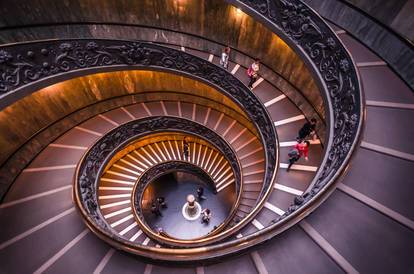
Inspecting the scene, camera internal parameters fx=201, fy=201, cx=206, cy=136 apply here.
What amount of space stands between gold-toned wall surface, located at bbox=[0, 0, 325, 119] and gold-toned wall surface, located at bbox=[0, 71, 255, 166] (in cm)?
193

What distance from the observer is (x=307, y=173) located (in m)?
6.00

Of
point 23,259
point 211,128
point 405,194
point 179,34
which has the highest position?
point 179,34

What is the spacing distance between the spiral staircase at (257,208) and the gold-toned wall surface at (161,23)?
0.88 metres

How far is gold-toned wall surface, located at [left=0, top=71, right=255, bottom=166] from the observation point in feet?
24.3

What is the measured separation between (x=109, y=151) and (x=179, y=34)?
6.50 metres

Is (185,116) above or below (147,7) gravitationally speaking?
below

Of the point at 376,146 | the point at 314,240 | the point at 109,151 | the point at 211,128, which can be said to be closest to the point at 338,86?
the point at 376,146

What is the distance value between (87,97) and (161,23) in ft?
16.2

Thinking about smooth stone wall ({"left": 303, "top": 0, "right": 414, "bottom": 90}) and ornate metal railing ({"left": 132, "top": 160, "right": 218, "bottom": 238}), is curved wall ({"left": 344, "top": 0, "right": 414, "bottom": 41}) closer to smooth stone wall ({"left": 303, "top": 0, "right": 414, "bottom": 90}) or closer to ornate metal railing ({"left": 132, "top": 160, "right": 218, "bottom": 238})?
smooth stone wall ({"left": 303, "top": 0, "right": 414, "bottom": 90})

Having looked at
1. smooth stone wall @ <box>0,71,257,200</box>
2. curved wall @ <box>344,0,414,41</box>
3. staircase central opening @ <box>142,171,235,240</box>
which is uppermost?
smooth stone wall @ <box>0,71,257,200</box>

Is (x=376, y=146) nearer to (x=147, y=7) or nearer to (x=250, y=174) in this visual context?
(x=250, y=174)

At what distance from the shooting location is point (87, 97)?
952cm

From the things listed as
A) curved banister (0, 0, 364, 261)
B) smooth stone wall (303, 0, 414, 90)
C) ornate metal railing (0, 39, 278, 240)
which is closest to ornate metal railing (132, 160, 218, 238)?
ornate metal railing (0, 39, 278, 240)

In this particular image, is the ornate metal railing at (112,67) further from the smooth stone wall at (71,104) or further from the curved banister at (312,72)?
the smooth stone wall at (71,104)
